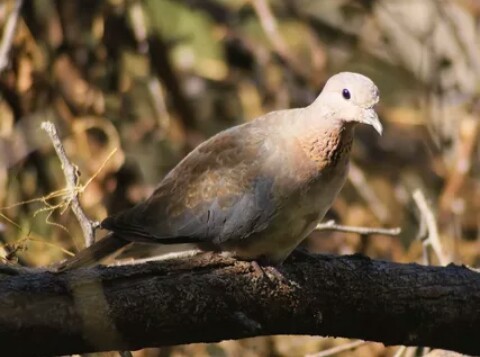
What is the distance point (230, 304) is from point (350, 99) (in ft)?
2.40

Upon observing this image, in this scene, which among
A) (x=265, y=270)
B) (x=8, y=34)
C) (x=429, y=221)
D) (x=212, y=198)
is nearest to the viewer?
(x=265, y=270)

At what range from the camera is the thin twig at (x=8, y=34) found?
12.0 ft

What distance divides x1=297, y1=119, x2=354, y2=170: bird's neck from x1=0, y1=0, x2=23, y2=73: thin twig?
42.1 inches

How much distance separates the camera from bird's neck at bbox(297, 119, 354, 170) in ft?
10.0

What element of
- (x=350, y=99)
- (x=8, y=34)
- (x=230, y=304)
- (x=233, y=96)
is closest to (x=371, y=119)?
(x=350, y=99)

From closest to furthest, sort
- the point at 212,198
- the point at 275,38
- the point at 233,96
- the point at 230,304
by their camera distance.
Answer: the point at 230,304 < the point at 212,198 < the point at 275,38 < the point at 233,96

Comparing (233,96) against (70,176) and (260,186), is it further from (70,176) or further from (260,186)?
(70,176)

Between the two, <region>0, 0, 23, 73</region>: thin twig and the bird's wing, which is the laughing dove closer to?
the bird's wing

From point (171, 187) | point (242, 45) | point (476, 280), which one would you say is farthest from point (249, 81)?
point (476, 280)

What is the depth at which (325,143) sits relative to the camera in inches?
121

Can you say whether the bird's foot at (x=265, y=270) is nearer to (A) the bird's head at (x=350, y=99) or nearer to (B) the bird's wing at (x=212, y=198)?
(B) the bird's wing at (x=212, y=198)

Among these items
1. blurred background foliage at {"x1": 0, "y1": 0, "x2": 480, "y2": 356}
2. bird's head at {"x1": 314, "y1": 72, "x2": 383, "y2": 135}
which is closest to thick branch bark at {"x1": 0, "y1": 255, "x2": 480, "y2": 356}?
bird's head at {"x1": 314, "y1": 72, "x2": 383, "y2": 135}

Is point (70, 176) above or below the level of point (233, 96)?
below

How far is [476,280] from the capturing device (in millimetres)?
2996
